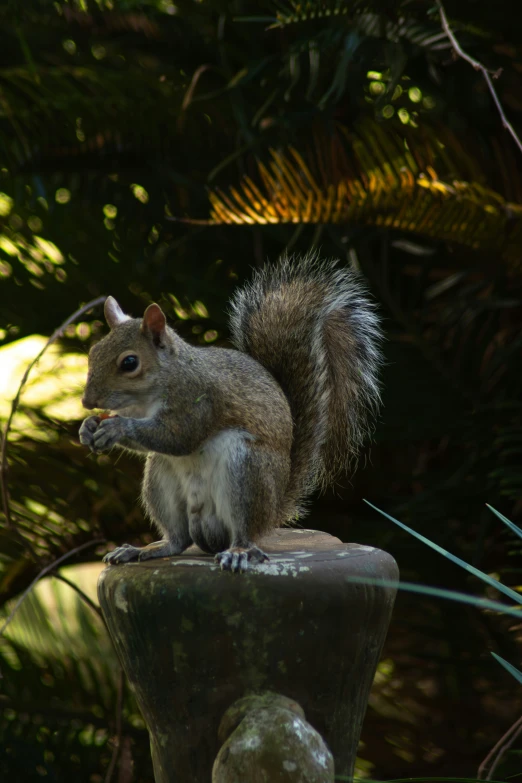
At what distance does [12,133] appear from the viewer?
1889mm

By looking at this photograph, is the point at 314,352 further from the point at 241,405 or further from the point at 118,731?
Answer: the point at 118,731

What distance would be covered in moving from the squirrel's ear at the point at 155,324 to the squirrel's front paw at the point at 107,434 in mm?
114

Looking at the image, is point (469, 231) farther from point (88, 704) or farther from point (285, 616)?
point (88, 704)

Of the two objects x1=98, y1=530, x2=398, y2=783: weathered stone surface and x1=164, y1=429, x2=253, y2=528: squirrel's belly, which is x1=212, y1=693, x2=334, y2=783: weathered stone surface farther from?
x1=164, y1=429, x2=253, y2=528: squirrel's belly

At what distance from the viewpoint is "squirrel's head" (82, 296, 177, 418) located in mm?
Result: 1110

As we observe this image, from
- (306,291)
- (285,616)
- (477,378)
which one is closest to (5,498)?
(285,616)

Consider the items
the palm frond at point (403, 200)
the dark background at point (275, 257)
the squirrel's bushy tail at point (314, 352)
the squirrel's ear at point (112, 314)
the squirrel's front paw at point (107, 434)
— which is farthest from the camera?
the dark background at point (275, 257)

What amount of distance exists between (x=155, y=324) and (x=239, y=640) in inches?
14.3

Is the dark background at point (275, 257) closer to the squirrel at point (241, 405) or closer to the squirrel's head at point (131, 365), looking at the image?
the squirrel at point (241, 405)

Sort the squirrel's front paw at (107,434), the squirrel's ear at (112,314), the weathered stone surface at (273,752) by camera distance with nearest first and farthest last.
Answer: the weathered stone surface at (273,752), the squirrel's front paw at (107,434), the squirrel's ear at (112,314)

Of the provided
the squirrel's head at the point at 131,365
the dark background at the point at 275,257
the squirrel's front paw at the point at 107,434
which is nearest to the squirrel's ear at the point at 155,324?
the squirrel's head at the point at 131,365

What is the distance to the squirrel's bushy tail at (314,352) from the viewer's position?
132 centimetres

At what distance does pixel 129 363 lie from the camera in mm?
1121

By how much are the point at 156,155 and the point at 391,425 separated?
26.4 inches
